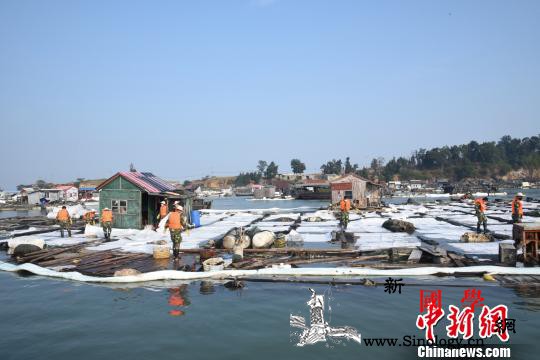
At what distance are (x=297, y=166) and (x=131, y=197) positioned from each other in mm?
114519

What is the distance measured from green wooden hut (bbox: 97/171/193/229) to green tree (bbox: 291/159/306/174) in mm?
112381

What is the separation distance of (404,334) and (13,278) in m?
11.7

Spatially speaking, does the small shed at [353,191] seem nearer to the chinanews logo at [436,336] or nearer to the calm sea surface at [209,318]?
the calm sea surface at [209,318]

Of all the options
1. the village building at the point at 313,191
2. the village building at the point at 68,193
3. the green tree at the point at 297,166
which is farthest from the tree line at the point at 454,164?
the village building at the point at 68,193

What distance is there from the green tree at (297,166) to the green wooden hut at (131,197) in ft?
369

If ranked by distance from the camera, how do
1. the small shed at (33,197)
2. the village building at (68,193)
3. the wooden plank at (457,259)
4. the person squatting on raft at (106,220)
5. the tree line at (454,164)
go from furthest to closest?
1. the tree line at (454,164)
2. the village building at (68,193)
3. the small shed at (33,197)
4. the person squatting on raft at (106,220)
5. the wooden plank at (457,259)

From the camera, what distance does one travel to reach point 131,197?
23.0m

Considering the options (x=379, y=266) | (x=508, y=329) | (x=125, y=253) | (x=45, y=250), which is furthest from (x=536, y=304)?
(x=45, y=250)

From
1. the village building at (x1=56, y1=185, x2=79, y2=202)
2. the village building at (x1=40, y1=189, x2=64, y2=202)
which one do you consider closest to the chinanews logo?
the village building at (x1=40, y1=189, x2=64, y2=202)

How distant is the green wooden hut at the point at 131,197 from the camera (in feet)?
74.9

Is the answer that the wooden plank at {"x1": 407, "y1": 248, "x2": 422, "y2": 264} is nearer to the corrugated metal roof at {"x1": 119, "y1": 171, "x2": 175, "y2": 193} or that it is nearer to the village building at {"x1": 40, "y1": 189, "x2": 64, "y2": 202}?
the corrugated metal roof at {"x1": 119, "y1": 171, "x2": 175, "y2": 193}

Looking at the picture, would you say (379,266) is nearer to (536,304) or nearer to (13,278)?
(536,304)

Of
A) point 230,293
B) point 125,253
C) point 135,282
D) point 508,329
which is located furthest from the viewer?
point 125,253

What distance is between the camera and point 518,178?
132 metres
